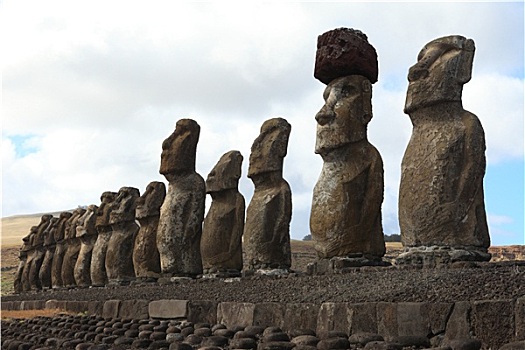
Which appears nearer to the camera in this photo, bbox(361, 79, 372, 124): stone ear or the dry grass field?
bbox(361, 79, 372, 124): stone ear

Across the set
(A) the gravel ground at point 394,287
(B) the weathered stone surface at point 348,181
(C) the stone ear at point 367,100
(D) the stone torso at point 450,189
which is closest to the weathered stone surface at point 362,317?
(A) the gravel ground at point 394,287

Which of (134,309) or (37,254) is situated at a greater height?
(37,254)

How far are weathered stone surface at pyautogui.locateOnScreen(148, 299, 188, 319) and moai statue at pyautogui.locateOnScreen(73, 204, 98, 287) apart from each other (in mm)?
10624

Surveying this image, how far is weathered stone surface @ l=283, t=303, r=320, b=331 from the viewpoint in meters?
6.54

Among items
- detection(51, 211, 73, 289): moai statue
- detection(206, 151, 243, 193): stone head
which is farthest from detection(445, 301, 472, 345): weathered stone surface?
detection(51, 211, 73, 289): moai statue

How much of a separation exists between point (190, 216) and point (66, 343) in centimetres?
661

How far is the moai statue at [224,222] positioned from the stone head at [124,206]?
5.01 m

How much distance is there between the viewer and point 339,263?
923cm

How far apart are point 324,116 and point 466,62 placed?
6.72ft

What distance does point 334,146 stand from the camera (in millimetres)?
9781

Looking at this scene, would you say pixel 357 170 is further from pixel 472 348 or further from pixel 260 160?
pixel 472 348

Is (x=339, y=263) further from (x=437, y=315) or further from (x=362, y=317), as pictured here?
(x=437, y=315)

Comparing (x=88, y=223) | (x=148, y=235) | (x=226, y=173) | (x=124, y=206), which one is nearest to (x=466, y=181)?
(x=226, y=173)

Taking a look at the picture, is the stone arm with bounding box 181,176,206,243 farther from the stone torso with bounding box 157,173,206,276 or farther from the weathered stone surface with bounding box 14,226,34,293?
the weathered stone surface with bounding box 14,226,34,293
